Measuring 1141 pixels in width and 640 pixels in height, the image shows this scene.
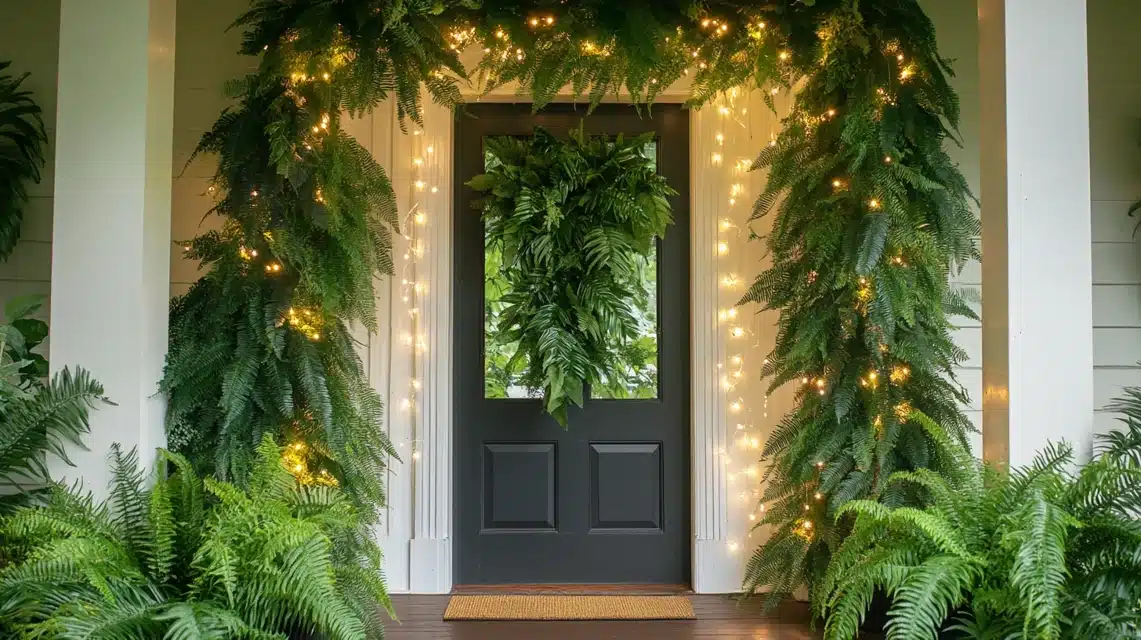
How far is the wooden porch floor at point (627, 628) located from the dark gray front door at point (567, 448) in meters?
0.35

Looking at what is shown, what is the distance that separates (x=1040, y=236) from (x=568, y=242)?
171cm

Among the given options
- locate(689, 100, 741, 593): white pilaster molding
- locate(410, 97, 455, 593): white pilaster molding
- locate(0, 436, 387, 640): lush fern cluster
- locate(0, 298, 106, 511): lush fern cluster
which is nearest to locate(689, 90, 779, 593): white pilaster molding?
locate(689, 100, 741, 593): white pilaster molding

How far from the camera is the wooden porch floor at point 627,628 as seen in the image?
2.83 m

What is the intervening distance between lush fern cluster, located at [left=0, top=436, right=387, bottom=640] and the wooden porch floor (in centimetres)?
85

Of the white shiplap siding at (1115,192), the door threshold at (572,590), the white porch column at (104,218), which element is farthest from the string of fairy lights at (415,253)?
the white shiplap siding at (1115,192)

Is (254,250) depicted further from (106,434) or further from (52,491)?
(52,491)

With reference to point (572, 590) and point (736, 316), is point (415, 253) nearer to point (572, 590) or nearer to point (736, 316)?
point (736, 316)

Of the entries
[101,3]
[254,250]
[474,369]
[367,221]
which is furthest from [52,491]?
[474,369]

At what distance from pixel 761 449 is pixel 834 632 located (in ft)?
4.68

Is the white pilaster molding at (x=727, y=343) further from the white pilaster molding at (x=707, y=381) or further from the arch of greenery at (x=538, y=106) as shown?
the arch of greenery at (x=538, y=106)

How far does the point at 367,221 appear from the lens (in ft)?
8.30

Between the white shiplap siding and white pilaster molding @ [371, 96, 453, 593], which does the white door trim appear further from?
the white shiplap siding

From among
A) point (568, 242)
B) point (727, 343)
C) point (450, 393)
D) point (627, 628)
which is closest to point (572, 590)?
point (627, 628)

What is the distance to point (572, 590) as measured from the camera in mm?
3303
